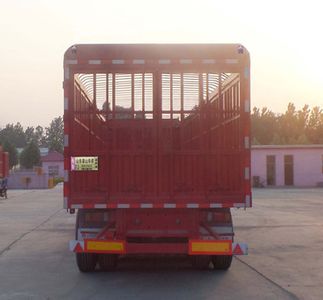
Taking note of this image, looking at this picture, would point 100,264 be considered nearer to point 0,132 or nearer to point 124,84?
point 124,84

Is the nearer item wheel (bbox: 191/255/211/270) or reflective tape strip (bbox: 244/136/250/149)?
reflective tape strip (bbox: 244/136/250/149)

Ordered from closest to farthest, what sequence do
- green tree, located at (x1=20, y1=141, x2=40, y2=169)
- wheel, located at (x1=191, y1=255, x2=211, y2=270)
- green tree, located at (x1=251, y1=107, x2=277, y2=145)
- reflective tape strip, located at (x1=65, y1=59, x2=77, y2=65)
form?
reflective tape strip, located at (x1=65, y1=59, x2=77, y2=65) → wheel, located at (x1=191, y1=255, x2=211, y2=270) → green tree, located at (x1=251, y1=107, x2=277, y2=145) → green tree, located at (x1=20, y1=141, x2=40, y2=169)

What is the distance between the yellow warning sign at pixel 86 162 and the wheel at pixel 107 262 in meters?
1.95

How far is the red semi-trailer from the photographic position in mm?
8766

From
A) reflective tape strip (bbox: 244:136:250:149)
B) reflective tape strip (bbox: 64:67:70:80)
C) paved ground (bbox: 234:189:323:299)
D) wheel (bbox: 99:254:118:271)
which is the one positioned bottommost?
paved ground (bbox: 234:189:323:299)

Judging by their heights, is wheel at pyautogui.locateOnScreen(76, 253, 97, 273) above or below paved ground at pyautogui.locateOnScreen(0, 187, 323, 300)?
above

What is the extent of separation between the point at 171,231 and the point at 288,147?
43898mm

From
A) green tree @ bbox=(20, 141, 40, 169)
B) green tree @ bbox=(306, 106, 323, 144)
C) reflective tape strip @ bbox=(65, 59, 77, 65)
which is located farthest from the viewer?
green tree @ bbox=(20, 141, 40, 169)

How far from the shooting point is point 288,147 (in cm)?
5150

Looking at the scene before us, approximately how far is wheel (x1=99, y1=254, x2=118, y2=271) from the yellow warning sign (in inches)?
76.8

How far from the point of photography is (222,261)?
9852 mm

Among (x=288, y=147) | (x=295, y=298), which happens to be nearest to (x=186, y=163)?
(x=295, y=298)

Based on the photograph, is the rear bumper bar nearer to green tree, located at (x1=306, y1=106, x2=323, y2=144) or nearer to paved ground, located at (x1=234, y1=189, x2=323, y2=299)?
paved ground, located at (x1=234, y1=189, x2=323, y2=299)

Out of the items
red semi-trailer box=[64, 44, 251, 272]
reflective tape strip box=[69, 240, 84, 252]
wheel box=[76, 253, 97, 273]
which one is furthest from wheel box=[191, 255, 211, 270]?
reflective tape strip box=[69, 240, 84, 252]
